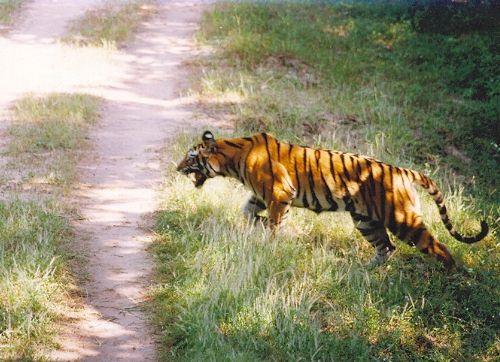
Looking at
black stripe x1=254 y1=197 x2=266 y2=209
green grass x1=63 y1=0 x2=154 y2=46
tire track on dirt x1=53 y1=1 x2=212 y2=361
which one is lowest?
tire track on dirt x1=53 y1=1 x2=212 y2=361

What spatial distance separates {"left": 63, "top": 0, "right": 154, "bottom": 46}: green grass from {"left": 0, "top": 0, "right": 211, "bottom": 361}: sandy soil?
0.33m

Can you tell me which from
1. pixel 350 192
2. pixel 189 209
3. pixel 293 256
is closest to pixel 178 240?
pixel 189 209

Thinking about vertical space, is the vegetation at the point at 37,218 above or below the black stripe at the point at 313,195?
below

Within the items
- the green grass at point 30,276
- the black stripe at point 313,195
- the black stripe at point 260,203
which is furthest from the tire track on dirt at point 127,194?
the black stripe at point 313,195

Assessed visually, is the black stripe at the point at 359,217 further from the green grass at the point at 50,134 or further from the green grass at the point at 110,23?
the green grass at the point at 110,23

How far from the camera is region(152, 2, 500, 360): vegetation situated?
505 cm

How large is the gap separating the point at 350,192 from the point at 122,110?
6037mm

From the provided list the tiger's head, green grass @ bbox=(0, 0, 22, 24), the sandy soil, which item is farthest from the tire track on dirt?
green grass @ bbox=(0, 0, 22, 24)

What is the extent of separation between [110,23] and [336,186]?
10556mm

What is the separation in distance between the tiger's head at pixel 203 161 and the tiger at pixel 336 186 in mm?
10

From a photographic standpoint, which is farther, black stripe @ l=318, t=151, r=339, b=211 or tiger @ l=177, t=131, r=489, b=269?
black stripe @ l=318, t=151, r=339, b=211

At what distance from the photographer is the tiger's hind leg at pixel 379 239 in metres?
6.34

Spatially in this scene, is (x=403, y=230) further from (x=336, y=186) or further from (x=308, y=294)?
(x=308, y=294)

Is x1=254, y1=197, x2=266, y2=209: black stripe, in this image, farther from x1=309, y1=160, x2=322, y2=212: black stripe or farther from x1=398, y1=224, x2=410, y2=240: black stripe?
x1=398, y1=224, x2=410, y2=240: black stripe
